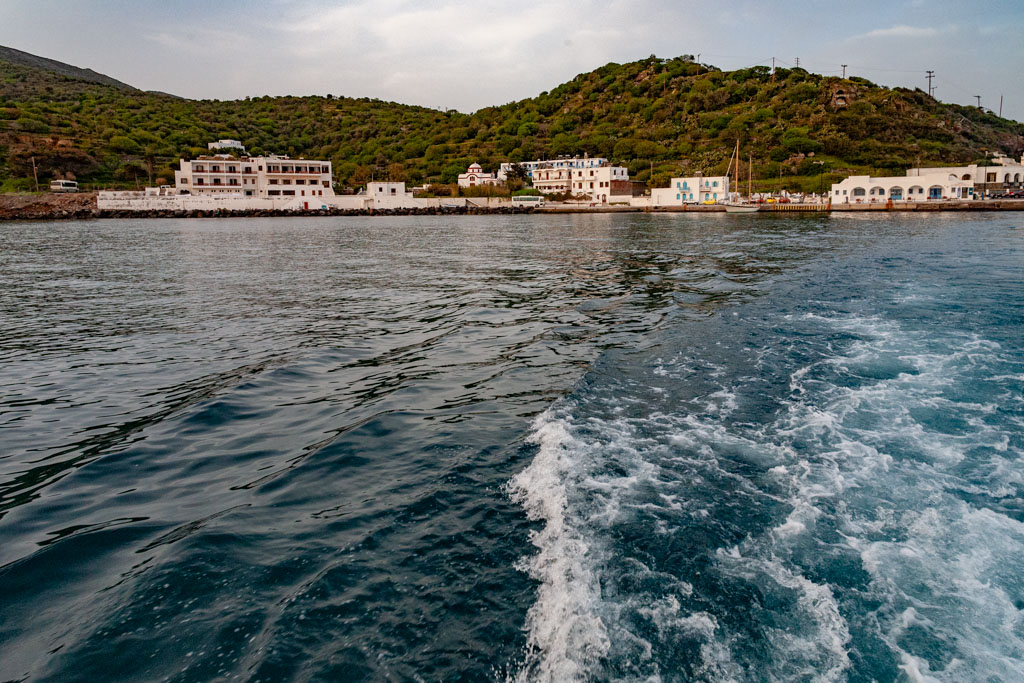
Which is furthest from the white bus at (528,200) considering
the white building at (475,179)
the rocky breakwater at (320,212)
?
the white building at (475,179)

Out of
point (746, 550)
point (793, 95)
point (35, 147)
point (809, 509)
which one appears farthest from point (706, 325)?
point (793, 95)

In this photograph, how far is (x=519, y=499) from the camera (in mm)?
5344

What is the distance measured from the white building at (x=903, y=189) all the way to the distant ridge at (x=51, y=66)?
179 meters

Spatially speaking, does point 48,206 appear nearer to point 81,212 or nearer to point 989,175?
point 81,212

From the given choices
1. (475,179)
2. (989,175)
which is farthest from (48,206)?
(989,175)

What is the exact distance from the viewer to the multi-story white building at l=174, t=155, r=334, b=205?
88000mm

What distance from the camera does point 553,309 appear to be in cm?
1502

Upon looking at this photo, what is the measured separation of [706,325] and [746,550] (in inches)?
331

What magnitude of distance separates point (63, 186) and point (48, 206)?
38.6 ft

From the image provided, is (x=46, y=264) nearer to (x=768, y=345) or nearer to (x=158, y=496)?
(x=158, y=496)

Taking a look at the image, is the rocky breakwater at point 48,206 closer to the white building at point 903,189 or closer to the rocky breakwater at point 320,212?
the rocky breakwater at point 320,212

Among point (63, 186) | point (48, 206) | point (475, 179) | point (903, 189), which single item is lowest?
point (48, 206)

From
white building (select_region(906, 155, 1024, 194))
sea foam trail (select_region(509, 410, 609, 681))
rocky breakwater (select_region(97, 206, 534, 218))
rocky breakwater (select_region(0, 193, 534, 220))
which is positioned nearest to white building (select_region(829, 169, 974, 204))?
white building (select_region(906, 155, 1024, 194))

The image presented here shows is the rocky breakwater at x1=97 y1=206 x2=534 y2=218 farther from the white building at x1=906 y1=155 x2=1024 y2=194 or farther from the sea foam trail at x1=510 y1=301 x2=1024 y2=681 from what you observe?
the sea foam trail at x1=510 y1=301 x2=1024 y2=681
